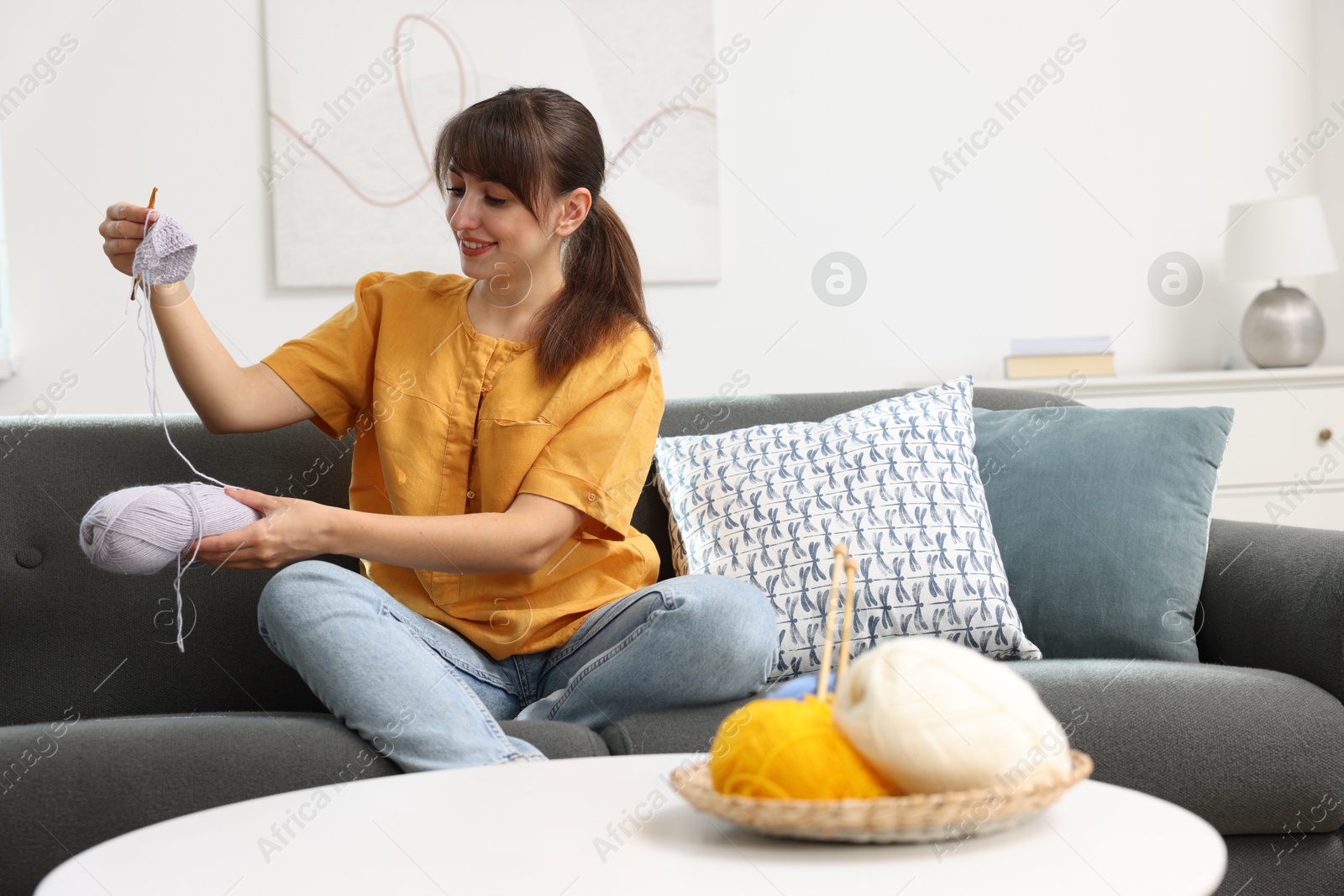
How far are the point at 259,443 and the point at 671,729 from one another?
0.75 m

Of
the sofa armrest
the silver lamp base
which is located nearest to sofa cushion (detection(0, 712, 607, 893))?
the sofa armrest

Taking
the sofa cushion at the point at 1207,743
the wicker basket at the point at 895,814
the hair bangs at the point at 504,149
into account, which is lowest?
the sofa cushion at the point at 1207,743

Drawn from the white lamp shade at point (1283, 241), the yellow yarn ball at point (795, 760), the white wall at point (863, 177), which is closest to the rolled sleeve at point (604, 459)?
the yellow yarn ball at point (795, 760)

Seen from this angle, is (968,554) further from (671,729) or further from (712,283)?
(712,283)

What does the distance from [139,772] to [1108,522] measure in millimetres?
1245

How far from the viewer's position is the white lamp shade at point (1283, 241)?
9.96 ft

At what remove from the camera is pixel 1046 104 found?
128 inches

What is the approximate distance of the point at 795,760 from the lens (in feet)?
2.26

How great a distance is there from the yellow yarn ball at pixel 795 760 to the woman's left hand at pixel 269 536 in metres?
0.67

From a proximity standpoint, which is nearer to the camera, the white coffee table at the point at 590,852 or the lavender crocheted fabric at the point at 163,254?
the white coffee table at the point at 590,852

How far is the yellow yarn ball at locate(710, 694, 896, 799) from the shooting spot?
2.25 feet

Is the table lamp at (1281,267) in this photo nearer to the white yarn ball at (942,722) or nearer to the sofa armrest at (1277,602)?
the sofa armrest at (1277,602)

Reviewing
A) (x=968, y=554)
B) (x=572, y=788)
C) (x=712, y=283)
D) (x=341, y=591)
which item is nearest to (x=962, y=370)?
(x=712, y=283)

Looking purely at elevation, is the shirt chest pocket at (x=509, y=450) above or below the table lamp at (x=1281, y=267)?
below
